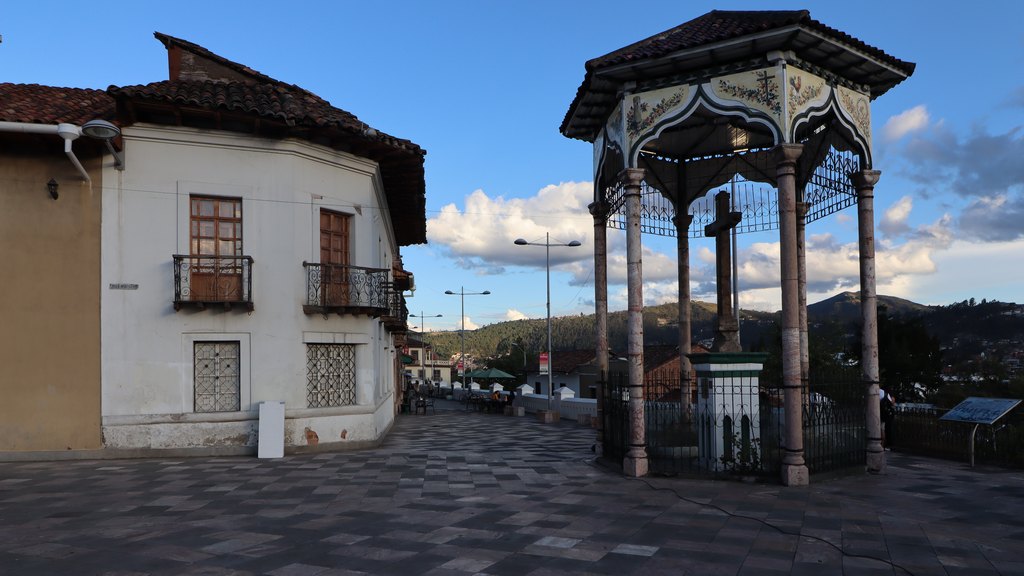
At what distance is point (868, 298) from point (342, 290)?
10747 mm

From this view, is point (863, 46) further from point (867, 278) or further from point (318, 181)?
point (318, 181)

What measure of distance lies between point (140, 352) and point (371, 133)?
6.62m

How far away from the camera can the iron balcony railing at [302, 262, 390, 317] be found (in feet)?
51.5

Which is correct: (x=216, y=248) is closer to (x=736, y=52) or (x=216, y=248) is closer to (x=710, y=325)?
(x=736, y=52)

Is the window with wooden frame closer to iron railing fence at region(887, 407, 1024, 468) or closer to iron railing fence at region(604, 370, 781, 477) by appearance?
iron railing fence at region(604, 370, 781, 477)

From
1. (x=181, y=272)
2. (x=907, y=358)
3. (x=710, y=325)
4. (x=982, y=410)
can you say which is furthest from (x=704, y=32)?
(x=710, y=325)

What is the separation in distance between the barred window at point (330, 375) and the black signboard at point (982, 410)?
12.0m

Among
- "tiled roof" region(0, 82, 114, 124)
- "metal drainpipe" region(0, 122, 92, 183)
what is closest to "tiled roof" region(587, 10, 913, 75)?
"metal drainpipe" region(0, 122, 92, 183)

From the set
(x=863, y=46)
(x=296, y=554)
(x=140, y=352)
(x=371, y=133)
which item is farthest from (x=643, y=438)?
(x=140, y=352)

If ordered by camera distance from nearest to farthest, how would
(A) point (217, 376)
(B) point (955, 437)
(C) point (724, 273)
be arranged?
(B) point (955, 437) → (C) point (724, 273) → (A) point (217, 376)

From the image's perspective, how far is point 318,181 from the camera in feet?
53.2

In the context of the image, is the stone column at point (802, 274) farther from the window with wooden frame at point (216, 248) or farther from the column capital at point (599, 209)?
the window with wooden frame at point (216, 248)

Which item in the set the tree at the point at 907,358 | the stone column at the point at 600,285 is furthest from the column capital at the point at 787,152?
the tree at the point at 907,358

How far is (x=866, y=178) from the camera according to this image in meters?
12.3
